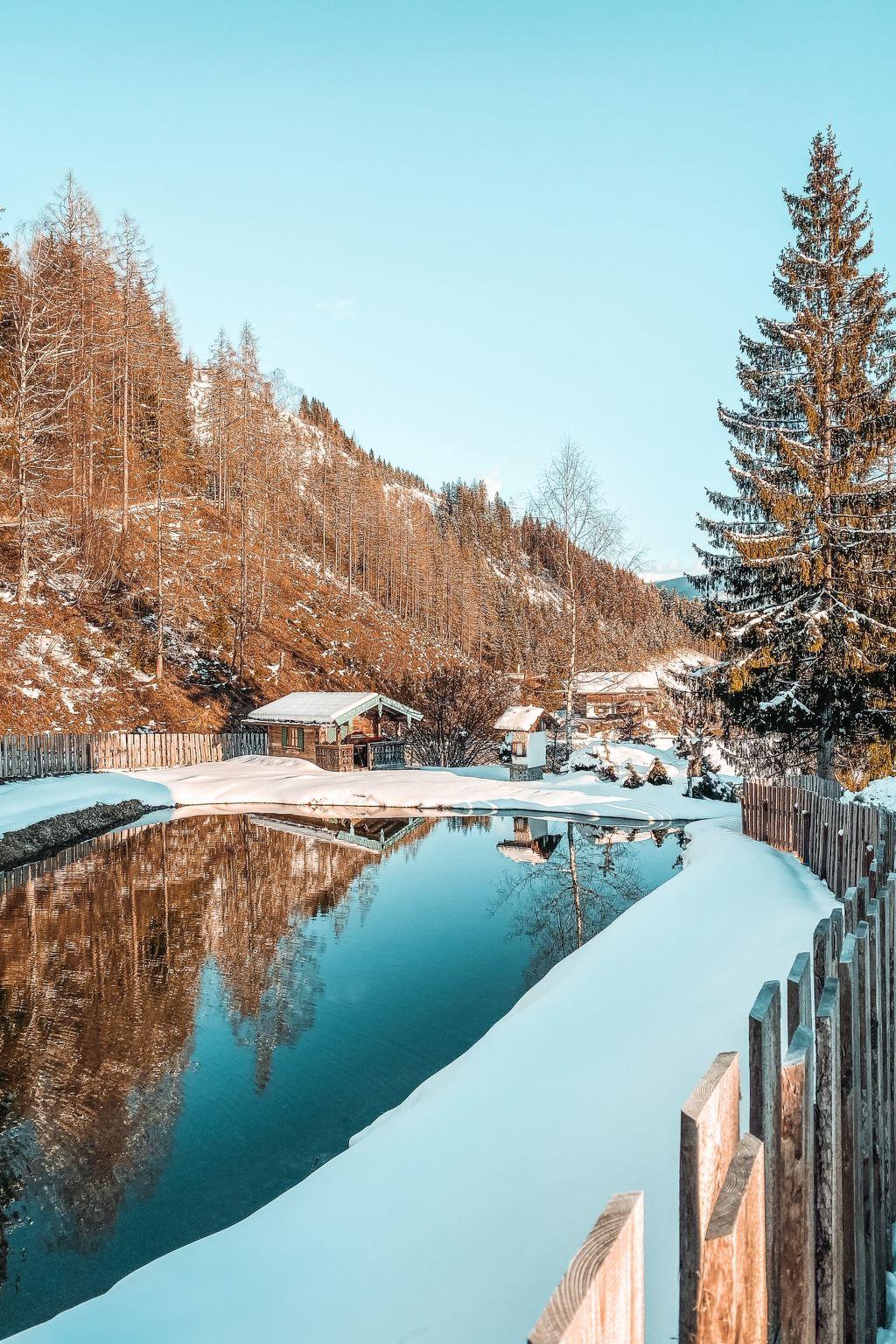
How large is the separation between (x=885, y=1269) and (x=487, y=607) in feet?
247

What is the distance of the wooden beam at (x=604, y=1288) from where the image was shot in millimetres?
829

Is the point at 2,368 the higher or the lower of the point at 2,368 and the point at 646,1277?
the higher

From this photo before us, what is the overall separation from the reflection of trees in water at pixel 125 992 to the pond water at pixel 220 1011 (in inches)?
1.0

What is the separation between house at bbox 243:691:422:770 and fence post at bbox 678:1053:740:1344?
28.5m

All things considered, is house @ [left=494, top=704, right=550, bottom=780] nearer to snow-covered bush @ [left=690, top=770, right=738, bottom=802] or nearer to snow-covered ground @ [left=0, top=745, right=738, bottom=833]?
snow-covered ground @ [left=0, top=745, right=738, bottom=833]

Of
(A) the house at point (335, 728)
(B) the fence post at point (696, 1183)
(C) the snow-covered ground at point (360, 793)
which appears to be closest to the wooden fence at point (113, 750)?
(C) the snow-covered ground at point (360, 793)

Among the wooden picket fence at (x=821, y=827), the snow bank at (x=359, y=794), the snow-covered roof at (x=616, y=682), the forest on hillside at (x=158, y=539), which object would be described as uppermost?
the forest on hillside at (x=158, y=539)

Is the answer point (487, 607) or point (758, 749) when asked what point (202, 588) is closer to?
point (758, 749)

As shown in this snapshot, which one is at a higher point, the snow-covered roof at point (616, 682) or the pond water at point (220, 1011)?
the snow-covered roof at point (616, 682)

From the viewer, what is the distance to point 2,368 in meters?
32.8

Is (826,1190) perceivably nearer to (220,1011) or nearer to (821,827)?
(220,1011)

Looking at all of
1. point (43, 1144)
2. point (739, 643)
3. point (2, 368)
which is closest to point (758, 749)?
point (739, 643)

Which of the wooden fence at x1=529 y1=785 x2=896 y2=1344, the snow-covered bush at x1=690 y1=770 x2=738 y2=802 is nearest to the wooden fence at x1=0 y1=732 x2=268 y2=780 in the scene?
the snow-covered bush at x1=690 y1=770 x2=738 y2=802

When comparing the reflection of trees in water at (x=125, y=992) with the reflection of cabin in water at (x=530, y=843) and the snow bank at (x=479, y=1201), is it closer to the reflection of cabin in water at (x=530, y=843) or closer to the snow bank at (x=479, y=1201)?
the snow bank at (x=479, y=1201)
